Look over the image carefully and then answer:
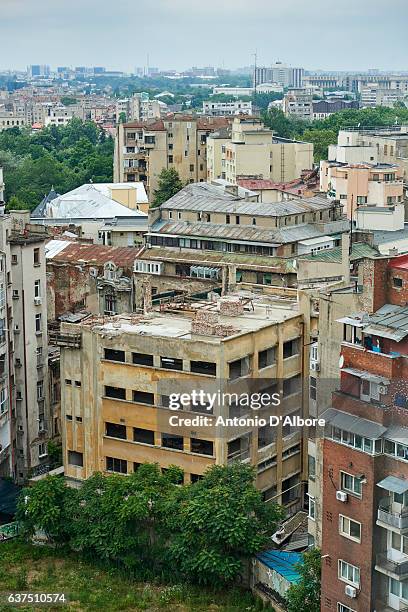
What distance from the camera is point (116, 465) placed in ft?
100.0

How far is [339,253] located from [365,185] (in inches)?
533

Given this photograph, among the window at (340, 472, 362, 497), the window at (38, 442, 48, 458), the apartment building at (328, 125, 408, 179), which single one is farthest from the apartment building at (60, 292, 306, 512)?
the apartment building at (328, 125, 408, 179)

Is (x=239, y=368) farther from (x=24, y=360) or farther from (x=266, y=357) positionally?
(x=24, y=360)

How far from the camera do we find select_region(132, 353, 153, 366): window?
29359 mm

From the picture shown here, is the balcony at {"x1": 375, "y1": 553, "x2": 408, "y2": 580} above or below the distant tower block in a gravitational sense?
below

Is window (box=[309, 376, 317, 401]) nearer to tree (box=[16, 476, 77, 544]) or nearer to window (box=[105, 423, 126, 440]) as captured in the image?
window (box=[105, 423, 126, 440])

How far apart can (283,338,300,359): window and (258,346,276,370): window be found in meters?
0.47

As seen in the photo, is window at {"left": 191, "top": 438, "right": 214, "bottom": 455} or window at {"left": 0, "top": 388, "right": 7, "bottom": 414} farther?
window at {"left": 0, "top": 388, "right": 7, "bottom": 414}

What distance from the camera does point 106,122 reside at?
504ft

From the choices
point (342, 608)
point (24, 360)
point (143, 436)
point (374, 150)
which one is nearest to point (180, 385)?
point (143, 436)

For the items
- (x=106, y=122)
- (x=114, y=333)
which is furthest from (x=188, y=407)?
(x=106, y=122)

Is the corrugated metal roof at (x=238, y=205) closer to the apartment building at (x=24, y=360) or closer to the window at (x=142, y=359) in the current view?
the apartment building at (x=24, y=360)

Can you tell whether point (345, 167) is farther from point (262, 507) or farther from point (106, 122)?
point (106, 122)

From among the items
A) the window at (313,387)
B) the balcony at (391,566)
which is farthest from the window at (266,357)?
the balcony at (391,566)
